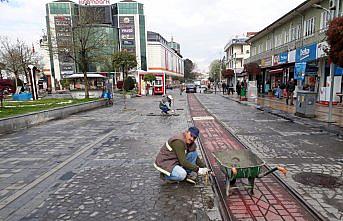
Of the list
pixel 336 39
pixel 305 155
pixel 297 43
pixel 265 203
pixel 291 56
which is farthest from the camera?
pixel 297 43

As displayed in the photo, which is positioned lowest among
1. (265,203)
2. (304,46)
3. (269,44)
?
(265,203)

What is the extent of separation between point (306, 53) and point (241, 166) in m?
17.4

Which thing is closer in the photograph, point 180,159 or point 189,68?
point 180,159

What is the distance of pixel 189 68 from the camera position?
164 meters

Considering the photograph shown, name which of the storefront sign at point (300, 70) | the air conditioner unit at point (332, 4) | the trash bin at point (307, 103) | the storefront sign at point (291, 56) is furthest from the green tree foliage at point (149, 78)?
the air conditioner unit at point (332, 4)

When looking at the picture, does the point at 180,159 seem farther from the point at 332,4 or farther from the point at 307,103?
the point at 332,4

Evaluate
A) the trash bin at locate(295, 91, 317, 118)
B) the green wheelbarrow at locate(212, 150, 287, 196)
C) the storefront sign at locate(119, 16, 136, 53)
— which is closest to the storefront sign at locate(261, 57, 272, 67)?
the trash bin at locate(295, 91, 317, 118)

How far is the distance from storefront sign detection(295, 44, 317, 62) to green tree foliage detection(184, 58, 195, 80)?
132242 mm

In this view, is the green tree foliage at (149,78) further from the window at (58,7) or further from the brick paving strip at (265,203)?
the window at (58,7)

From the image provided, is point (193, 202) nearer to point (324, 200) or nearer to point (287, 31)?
point (324, 200)

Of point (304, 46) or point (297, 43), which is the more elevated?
point (297, 43)

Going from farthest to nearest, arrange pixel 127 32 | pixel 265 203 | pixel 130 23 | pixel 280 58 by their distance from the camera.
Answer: pixel 127 32, pixel 130 23, pixel 280 58, pixel 265 203

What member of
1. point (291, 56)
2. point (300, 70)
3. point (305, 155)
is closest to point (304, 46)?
point (300, 70)

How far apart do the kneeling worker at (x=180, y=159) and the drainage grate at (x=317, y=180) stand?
6.58 ft
